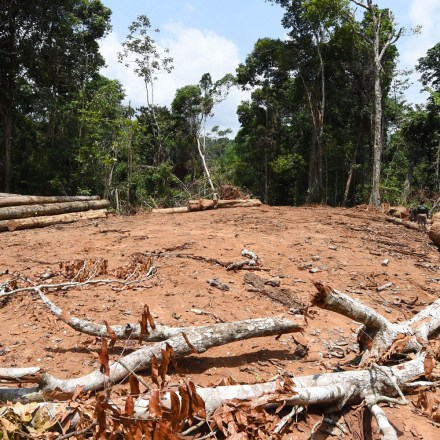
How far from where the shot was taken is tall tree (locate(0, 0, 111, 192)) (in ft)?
44.7

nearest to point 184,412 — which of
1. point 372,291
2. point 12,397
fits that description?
point 12,397

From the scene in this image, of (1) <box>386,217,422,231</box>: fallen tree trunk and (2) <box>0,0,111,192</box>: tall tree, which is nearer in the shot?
(1) <box>386,217,422,231</box>: fallen tree trunk

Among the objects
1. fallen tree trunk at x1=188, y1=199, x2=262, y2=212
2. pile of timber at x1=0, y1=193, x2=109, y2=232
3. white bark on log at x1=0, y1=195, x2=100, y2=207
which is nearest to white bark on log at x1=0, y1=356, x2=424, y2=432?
pile of timber at x1=0, y1=193, x2=109, y2=232

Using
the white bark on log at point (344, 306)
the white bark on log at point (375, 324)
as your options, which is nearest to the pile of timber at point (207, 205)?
the white bark on log at point (375, 324)

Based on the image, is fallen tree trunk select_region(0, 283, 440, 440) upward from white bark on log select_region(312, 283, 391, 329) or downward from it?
downward

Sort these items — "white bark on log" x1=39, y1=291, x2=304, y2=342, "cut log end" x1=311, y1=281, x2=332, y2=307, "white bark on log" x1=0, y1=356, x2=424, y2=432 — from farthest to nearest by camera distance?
"white bark on log" x1=39, y1=291, x2=304, y2=342, "cut log end" x1=311, y1=281, x2=332, y2=307, "white bark on log" x1=0, y1=356, x2=424, y2=432

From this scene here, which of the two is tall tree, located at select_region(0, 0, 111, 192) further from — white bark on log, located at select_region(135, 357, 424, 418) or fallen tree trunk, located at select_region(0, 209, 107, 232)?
white bark on log, located at select_region(135, 357, 424, 418)

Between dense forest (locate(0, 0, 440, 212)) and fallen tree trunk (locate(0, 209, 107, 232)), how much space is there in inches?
130

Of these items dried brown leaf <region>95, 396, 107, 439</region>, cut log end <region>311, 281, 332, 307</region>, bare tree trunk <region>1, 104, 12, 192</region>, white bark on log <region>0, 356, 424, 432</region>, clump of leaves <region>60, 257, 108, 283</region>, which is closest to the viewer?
dried brown leaf <region>95, 396, 107, 439</region>

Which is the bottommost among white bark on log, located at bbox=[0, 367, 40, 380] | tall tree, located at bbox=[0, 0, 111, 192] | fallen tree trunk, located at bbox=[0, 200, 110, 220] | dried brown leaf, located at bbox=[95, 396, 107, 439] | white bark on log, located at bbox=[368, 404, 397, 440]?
white bark on log, located at bbox=[368, 404, 397, 440]

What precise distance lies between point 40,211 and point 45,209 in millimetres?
191

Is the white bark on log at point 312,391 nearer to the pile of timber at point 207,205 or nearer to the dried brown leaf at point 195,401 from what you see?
the dried brown leaf at point 195,401

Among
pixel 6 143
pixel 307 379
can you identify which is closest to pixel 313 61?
pixel 6 143

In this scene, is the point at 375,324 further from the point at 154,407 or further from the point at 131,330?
the point at 154,407
